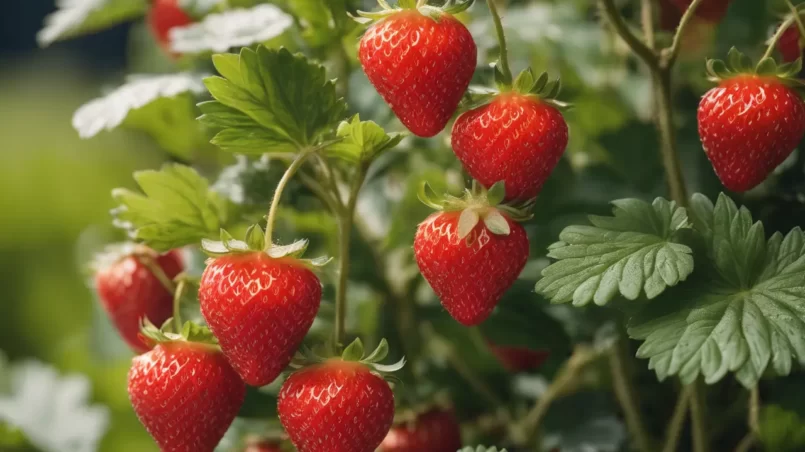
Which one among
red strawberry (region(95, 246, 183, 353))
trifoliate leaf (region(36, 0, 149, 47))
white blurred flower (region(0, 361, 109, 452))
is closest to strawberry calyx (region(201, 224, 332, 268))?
red strawberry (region(95, 246, 183, 353))

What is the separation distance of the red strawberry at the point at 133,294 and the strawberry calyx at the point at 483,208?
31 centimetres

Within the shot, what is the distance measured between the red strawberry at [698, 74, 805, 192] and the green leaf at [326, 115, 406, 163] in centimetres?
21

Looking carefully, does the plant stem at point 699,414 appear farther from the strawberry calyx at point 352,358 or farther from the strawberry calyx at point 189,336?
the strawberry calyx at point 189,336

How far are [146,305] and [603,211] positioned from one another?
0.41 meters

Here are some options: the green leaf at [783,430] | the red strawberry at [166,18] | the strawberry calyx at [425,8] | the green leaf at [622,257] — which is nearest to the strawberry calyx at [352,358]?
the green leaf at [622,257]

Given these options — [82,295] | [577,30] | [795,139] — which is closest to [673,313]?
[795,139]

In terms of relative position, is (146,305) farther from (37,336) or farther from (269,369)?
(37,336)

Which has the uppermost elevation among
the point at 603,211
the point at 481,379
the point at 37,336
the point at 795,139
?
the point at 795,139

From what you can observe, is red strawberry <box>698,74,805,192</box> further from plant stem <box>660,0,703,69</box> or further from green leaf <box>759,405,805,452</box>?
green leaf <box>759,405,805,452</box>

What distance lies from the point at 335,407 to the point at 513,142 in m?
0.21

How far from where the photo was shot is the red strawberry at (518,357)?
35.2 inches

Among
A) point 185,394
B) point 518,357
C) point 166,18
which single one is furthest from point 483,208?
point 166,18

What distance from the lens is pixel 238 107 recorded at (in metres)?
0.63

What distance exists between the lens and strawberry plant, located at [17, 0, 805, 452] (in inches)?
23.3
